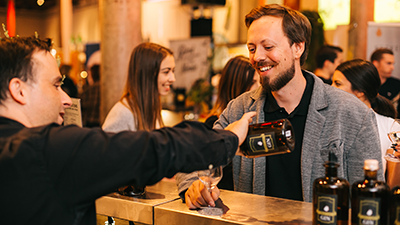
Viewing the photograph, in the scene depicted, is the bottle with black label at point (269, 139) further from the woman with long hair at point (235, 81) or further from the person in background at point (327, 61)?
the person in background at point (327, 61)

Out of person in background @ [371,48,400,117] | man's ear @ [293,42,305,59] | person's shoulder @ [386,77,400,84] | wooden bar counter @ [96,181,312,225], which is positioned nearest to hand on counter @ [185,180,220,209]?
wooden bar counter @ [96,181,312,225]

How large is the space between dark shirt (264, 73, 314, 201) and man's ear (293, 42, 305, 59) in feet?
0.53

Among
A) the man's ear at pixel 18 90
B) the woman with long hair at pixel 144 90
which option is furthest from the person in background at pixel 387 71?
the man's ear at pixel 18 90

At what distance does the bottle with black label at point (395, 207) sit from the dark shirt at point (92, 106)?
462 cm

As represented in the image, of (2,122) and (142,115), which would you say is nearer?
(2,122)

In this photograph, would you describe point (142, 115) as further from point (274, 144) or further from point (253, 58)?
point (274, 144)

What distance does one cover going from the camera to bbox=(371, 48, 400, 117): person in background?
480cm

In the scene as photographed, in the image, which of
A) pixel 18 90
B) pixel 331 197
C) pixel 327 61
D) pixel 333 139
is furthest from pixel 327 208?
pixel 327 61

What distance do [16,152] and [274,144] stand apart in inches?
30.3

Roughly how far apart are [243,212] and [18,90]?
89 cm

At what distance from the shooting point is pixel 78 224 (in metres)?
1.11

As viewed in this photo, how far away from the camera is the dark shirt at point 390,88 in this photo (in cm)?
498

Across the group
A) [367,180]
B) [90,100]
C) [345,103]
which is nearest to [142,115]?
[345,103]

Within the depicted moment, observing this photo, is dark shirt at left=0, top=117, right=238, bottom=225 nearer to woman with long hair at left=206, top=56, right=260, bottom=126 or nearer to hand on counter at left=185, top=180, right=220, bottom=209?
hand on counter at left=185, top=180, right=220, bottom=209
